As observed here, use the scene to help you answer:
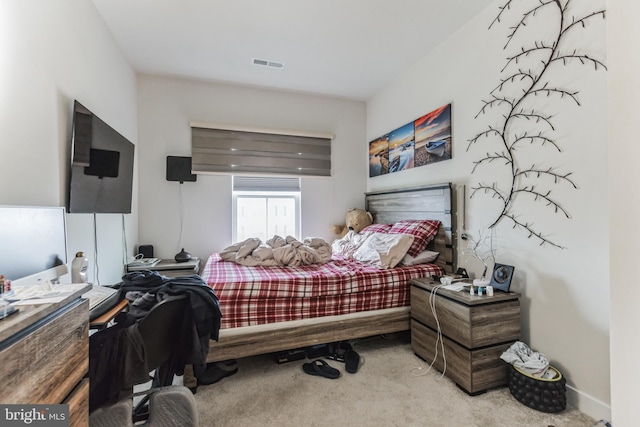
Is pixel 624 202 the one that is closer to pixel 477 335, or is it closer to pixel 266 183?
pixel 477 335

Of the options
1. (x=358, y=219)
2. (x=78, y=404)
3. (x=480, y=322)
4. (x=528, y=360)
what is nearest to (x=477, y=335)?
(x=480, y=322)

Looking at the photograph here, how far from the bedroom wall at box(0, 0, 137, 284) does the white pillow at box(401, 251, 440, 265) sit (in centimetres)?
263

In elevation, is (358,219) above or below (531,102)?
below

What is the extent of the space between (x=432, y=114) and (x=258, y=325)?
2.63 meters

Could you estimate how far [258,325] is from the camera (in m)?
2.17

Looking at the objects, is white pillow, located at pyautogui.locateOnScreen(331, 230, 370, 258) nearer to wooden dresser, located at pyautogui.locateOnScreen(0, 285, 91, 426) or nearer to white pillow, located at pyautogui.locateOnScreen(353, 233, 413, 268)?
white pillow, located at pyautogui.locateOnScreen(353, 233, 413, 268)

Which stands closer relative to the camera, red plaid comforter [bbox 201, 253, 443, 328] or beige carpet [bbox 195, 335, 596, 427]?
beige carpet [bbox 195, 335, 596, 427]

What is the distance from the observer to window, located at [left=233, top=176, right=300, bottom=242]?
12.8ft

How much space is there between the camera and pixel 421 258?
279 cm

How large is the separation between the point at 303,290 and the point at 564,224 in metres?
1.86

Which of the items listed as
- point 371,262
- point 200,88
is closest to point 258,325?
point 371,262

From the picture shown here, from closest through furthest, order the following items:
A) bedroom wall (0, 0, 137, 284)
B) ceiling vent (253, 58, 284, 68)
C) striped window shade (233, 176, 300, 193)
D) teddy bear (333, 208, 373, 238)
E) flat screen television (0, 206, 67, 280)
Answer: flat screen television (0, 206, 67, 280) < bedroom wall (0, 0, 137, 284) < ceiling vent (253, 58, 284, 68) < striped window shade (233, 176, 300, 193) < teddy bear (333, 208, 373, 238)

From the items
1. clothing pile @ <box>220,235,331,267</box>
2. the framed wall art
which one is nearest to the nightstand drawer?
clothing pile @ <box>220,235,331,267</box>

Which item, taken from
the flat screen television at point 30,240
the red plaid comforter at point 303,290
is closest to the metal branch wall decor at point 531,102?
the red plaid comforter at point 303,290
